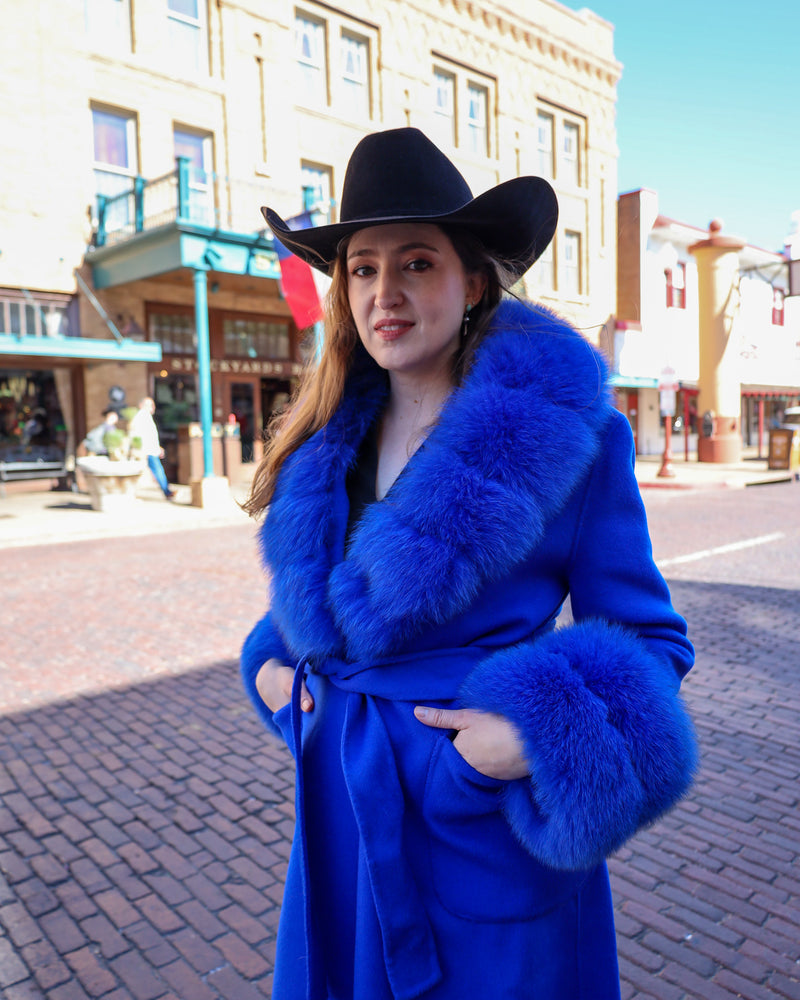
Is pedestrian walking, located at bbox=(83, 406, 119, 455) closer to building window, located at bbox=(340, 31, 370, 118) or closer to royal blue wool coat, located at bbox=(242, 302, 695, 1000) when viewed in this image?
building window, located at bbox=(340, 31, 370, 118)

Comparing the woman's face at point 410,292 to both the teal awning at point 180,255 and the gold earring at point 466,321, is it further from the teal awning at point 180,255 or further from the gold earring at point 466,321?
the teal awning at point 180,255

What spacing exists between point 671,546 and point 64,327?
1194 cm

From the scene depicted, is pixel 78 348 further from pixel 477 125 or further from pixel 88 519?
pixel 477 125

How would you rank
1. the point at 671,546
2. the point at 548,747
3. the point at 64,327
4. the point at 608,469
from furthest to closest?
the point at 64,327, the point at 671,546, the point at 608,469, the point at 548,747

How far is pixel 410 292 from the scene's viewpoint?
145cm

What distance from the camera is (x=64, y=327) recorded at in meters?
14.9

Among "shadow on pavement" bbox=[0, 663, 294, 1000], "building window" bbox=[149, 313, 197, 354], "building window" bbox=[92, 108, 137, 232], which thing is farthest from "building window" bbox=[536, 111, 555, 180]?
"shadow on pavement" bbox=[0, 663, 294, 1000]

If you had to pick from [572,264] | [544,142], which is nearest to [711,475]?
[572,264]

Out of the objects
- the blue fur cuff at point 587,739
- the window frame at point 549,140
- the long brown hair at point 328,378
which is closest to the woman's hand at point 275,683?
the long brown hair at point 328,378

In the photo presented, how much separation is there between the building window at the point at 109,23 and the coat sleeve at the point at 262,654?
53.9ft

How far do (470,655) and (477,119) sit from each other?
2260cm

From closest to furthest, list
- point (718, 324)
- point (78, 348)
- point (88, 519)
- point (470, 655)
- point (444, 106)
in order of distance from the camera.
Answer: point (470, 655)
point (88, 519)
point (78, 348)
point (444, 106)
point (718, 324)

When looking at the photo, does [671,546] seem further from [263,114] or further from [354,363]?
[263,114]

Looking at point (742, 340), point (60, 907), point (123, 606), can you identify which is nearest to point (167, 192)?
point (123, 606)
